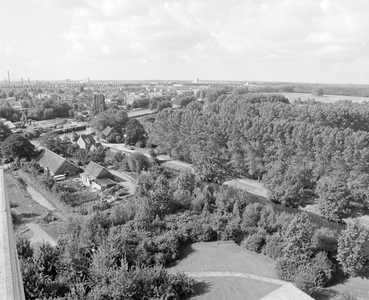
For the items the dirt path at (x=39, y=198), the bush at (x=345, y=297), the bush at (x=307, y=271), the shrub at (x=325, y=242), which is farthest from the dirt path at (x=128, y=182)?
the bush at (x=345, y=297)

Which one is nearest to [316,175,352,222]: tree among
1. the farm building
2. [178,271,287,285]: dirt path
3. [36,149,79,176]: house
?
[178,271,287,285]: dirt path

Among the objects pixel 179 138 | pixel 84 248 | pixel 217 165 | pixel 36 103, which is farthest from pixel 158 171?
pixel 36 103

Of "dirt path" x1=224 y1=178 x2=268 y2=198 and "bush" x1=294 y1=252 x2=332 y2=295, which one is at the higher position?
"bush" x1=294 y1=252 x2=332 y2=295

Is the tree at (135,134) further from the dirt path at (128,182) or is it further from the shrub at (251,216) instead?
the shrub at (251,216)

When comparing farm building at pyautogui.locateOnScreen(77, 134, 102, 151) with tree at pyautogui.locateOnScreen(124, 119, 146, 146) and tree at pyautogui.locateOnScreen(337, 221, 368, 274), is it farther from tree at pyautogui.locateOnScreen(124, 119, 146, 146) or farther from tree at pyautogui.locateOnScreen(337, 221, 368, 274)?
tree at pyautogui.locateOnScreen(337, 221, 368, 274)

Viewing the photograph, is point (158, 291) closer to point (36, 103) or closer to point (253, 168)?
point (253, 168)

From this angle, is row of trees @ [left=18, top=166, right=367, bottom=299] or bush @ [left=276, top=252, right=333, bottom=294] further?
bush @ [left=276, top=252, right=333, bottom=294]

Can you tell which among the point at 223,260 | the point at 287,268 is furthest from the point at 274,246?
the point at 223,260
